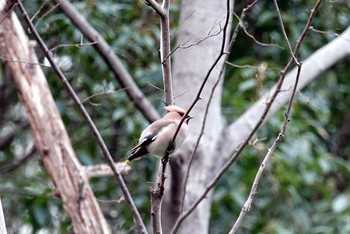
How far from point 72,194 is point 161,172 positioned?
5.78 ft

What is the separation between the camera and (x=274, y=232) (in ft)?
16.0

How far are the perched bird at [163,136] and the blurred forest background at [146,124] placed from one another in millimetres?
1831

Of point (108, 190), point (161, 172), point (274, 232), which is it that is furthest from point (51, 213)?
point (161, 172)

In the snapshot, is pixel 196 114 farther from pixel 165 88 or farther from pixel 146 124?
pixel 165 88

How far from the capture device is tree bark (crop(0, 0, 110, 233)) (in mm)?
4301

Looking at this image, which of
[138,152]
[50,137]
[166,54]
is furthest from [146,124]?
[166,54]

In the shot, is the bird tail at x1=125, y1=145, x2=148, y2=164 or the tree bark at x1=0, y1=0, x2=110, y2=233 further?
the tree bark at x1=0, y1=0, x2=110, y2=233

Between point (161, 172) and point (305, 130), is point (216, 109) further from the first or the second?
point (161, 172)

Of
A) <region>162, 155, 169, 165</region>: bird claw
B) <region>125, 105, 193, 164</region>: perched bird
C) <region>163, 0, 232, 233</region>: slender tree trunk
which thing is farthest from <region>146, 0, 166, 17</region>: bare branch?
<region>163, 0, 232, 233</region>: slender tree trunk

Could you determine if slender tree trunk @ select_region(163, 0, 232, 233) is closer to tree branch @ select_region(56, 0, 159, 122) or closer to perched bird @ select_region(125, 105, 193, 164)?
tree branch @ select_region(56, 0, 159, 122)

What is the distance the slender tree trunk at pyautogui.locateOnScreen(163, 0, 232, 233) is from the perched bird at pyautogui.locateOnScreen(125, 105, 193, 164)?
94 cm

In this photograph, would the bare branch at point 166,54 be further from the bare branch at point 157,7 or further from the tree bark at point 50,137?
the tree bark at point 50,137

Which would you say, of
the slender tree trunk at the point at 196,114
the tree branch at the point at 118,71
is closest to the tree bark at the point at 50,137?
the tree branch at the point at 118,71

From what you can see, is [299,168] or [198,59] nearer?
[198,59]
